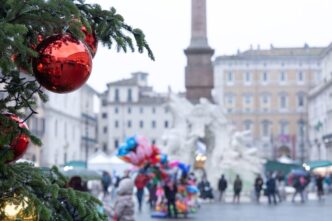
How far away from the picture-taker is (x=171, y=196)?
747 inches

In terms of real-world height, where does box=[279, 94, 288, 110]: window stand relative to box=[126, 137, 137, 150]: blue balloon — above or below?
above

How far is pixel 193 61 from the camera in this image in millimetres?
33344

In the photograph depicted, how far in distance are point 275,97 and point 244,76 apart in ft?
14.3

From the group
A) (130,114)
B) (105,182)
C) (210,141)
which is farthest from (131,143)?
(130,114)

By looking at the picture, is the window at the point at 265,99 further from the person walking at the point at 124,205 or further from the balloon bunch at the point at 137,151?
the person walking at the point at 124,205

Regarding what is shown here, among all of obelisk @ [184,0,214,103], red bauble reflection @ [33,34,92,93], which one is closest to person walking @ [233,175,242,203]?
obelisk @ [184,0,214,103]

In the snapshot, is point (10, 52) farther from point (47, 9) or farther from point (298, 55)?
point (298, 55)

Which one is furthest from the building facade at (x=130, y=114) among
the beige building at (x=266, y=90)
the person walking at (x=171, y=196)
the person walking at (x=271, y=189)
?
the person walking at (x=171, y=196)

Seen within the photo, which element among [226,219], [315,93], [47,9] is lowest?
[226,219]

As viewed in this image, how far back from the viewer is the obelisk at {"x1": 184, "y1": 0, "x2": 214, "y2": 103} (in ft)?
109

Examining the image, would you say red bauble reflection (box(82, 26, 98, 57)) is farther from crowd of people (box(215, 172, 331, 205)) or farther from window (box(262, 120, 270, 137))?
window (box(262, 120, 270, 137))

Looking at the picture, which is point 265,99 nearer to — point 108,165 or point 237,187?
point 108,165

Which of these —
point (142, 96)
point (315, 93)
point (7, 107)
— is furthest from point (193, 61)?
point (142, 96)

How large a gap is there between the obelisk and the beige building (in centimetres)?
5757
